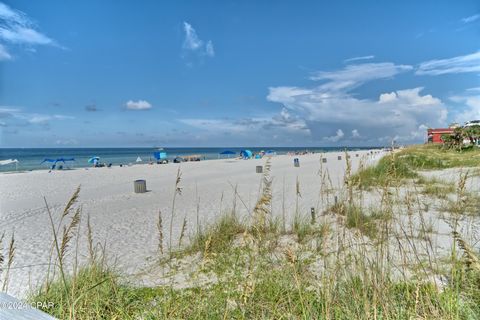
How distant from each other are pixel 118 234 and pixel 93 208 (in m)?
3.56

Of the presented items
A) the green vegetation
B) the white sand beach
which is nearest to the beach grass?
the green vegetation

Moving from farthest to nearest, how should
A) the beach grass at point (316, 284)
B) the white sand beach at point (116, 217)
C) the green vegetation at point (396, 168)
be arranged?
the white sand beach at point (116, 217), the green vegetation at point (396, 168), the beach grass at point (316, 284)

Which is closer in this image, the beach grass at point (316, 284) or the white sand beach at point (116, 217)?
the beach grass at point (316, 284)

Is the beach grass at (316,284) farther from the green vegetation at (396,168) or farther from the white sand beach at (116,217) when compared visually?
the white sand beach at (116,217)

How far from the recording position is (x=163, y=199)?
1077cm

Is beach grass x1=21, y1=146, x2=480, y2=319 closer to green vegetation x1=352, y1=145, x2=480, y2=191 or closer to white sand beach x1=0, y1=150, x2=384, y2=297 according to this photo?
green vegetation x1=352, y1=145, x2=480, y2=191

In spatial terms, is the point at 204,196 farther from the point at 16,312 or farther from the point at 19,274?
the point at 16,312

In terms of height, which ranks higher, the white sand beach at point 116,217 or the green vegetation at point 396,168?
the green vegetation at point 396,168

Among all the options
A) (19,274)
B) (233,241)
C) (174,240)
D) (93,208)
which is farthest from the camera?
(93,208)

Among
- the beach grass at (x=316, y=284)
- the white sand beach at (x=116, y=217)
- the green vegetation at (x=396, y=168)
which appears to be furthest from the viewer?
the white sand beach at (x=116, y=217)

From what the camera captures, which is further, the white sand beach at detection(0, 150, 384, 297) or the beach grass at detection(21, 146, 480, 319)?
the white sand beach at detection(0, 150, 384, 297)

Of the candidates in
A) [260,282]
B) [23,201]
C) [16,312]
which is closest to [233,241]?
[260,282]

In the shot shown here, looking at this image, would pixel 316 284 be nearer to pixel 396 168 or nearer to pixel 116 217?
pixel 396 168

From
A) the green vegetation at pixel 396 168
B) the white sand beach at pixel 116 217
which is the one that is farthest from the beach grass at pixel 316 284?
the white sand beach at pixel 116 217
